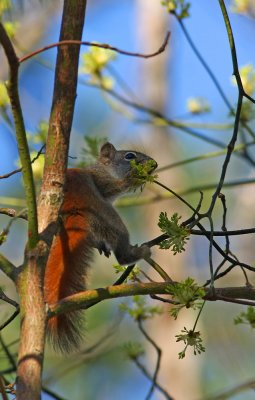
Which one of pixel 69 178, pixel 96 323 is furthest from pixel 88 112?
pixel 69 178

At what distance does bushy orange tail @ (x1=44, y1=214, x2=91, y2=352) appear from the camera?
1.47 metres

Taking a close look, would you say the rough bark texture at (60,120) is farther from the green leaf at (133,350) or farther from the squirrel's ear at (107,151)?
the squirrel's ear at (107,151)

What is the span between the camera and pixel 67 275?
1.55 metres

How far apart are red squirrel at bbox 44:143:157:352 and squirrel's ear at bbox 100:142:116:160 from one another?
0.35 feet

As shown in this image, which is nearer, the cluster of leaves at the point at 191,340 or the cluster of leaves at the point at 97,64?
the cluster of leaves at the point at 191,340

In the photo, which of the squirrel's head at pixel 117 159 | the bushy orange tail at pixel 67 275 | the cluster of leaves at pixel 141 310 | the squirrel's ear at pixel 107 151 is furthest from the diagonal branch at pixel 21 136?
the squirrel's ear at pixel 107 151

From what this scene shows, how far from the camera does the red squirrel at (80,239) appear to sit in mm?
1484

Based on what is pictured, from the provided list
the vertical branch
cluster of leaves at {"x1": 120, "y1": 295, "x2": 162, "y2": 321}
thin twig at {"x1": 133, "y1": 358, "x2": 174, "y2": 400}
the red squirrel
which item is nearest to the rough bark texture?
the vertical branch

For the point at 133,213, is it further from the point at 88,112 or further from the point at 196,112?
the point at 196,112

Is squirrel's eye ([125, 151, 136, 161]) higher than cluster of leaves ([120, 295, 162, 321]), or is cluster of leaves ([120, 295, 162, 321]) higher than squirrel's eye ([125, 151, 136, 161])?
squirrel's eye ([125, 151, 136, 161])

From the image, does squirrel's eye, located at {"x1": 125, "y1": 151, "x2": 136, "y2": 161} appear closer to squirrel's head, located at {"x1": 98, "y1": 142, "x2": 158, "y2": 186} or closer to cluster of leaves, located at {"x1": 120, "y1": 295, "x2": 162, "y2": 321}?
squirrel's head, located at {"x1": 98, "y1": 142, "x2": 158, "y2": 186}

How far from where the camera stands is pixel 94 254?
5.63 feet

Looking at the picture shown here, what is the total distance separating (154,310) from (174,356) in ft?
10.9

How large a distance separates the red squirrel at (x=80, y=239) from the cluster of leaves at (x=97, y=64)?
0.31 metres
